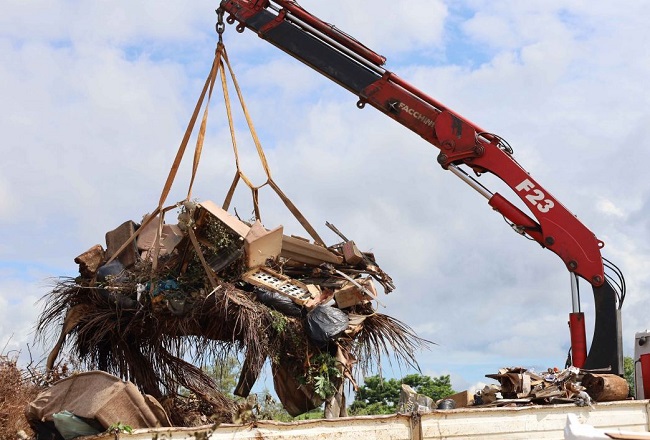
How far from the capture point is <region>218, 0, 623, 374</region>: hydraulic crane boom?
32.8ft

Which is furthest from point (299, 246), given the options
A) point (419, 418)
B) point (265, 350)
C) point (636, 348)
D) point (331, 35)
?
point (636, 348)

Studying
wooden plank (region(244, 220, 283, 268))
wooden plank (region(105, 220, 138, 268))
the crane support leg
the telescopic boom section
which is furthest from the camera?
the telescopic boom section

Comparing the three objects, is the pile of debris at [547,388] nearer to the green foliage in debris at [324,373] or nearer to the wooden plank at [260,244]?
the green foliage in debris at [324,373]

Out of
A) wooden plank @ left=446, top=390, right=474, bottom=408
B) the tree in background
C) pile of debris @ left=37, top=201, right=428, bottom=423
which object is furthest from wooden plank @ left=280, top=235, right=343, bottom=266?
the tree in background

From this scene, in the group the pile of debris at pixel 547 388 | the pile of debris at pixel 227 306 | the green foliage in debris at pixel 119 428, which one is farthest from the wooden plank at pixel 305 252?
the green foliage in debris at pixel 119 428

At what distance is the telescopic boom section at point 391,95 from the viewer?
10.2 meters

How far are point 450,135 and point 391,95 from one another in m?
0.84

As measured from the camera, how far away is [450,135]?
34.0 feet

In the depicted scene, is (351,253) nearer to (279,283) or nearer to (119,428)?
(279,283)

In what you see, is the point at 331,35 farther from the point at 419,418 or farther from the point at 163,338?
the point at 419,418

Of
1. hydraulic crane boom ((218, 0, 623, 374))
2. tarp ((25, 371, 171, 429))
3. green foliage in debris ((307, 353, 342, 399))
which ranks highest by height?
hydraulic crane boom ((218, 0, 623, 374))

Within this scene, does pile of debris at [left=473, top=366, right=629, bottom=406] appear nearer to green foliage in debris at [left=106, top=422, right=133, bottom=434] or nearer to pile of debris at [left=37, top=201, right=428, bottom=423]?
pile of debris at [left=37, top=201, right=428, bottom=423]

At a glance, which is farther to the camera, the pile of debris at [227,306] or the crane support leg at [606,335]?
the crane support leg at [606,335]

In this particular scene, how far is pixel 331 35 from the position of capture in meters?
10.5
